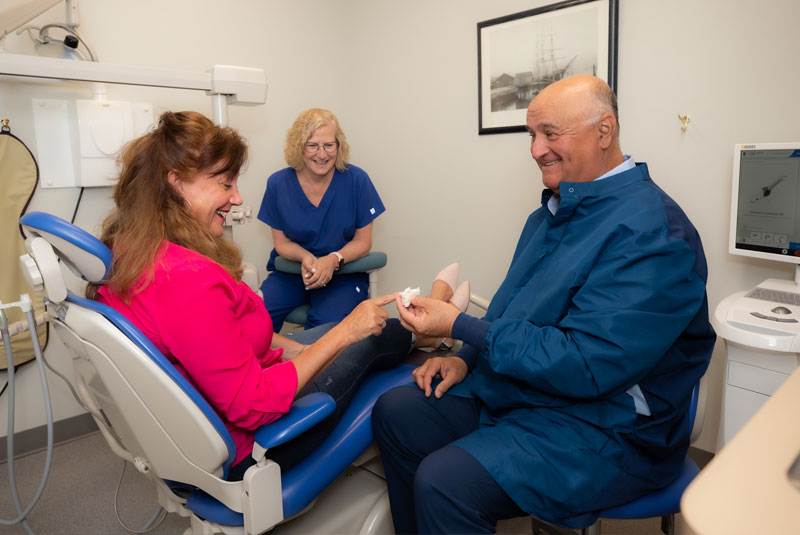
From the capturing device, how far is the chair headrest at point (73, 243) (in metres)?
1.01

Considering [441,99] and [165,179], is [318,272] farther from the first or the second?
[441,99]

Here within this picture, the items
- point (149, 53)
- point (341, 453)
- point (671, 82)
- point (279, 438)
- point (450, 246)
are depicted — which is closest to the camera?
point (279, 438)

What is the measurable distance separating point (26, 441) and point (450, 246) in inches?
84.8

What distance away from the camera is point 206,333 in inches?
42.4

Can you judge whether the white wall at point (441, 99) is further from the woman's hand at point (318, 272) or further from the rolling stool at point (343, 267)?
the woman's hand at point (318, 272)

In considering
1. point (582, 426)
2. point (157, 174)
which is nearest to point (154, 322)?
point (157, 174)

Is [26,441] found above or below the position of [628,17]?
below

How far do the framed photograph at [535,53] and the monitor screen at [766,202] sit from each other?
687 mm

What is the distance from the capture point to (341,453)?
1352 mm

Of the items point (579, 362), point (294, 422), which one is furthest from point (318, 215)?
point (579, 362)

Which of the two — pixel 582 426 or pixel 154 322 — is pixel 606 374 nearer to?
pixel 582 426

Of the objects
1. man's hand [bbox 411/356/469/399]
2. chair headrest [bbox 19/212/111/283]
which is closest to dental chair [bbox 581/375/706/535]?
man's hand [bbox 411/356/469/399]

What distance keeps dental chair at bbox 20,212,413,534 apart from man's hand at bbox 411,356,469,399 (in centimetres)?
20

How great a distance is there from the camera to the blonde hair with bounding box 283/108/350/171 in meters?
2.45
